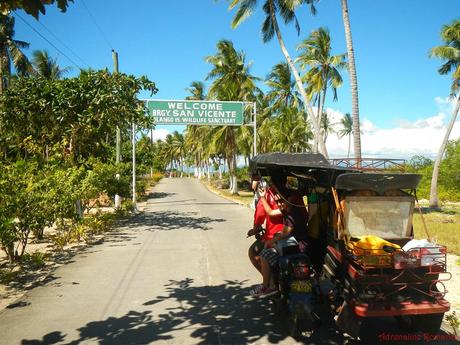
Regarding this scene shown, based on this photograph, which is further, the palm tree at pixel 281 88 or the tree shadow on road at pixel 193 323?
the palm tree at pixel 281 88

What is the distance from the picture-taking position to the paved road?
4.86 meters

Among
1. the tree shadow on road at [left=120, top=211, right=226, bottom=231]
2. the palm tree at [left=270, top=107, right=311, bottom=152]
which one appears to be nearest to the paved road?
the tree shadow on road at [left=120, top=211, right=226, bottom=231]

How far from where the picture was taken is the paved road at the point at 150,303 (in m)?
4.86

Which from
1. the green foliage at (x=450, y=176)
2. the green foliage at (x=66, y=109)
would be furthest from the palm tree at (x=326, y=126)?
the green foliage at (x=66, y=109)

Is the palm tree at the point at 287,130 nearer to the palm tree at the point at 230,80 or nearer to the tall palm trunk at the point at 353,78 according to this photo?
the palm tree at the point at 230,80

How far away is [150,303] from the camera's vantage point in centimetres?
604

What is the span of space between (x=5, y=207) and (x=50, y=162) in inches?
153

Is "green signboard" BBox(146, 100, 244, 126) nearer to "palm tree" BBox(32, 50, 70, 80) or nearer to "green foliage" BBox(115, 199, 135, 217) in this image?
"green foliage" BBox(115, 199, 135, 217)

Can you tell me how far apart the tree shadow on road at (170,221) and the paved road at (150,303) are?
3.84 meters

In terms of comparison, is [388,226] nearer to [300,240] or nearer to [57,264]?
[300,240]

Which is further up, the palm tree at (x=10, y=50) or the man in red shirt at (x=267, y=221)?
the palm tree at (x=10, y=50)

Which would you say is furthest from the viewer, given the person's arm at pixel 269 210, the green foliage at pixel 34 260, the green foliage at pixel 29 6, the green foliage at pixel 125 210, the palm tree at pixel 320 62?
the palm tree at pixel 320 62

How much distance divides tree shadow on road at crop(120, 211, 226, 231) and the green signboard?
465 centimetres

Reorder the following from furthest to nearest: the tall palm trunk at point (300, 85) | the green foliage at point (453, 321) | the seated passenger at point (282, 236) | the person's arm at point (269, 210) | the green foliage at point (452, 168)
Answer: the green foliage at point (452, 168), the tall palm trunk at point (300, 85), the person's arm at point (269, 210), the seated passenger at point (282, 236), the green foliage at point (453, 321)
